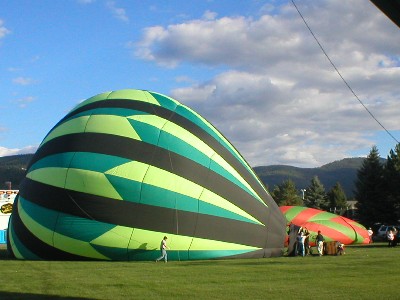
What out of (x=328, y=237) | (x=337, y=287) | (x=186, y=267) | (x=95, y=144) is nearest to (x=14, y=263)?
(x=95, y=144)

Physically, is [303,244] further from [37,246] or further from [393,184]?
[393,184]

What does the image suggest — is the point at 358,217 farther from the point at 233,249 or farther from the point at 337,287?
the point at 337,287

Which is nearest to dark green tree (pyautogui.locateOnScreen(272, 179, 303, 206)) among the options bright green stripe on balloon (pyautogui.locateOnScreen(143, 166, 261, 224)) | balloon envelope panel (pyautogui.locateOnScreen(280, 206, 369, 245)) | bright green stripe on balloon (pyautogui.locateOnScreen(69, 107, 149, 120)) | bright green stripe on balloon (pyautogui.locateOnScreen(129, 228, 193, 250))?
balloon envelope panel (pyautogui.locateOnScreen(280, 206, 369, 245))

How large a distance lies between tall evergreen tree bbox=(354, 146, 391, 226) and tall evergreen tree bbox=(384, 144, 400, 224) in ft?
1.40

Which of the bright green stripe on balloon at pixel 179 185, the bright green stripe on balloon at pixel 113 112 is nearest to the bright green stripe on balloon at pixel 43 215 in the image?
the bright green stripe on balloon at pixel 179 185

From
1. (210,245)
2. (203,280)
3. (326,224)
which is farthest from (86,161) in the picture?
(326,224)

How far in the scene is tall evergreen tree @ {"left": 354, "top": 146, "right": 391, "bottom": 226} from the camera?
53.1 m

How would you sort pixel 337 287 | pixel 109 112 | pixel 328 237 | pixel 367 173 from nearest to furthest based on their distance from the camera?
pixel 337 287 → pixel 109 112 → pixel 328 237 → pixel 367 173

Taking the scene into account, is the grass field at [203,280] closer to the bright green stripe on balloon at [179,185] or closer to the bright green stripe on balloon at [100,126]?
the bright green stripe on balloon at [179,185]

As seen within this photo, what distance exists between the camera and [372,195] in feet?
175

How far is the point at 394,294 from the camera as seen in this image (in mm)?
11203

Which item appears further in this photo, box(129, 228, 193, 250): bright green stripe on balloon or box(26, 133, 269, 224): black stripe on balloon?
box(26, 133, 269, 224): black stripe on balloon

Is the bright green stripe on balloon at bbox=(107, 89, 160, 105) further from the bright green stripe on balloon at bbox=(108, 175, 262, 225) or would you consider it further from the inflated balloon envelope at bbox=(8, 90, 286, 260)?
the bright green stripe on balloon at bbox=(108, 175, 262, 225)

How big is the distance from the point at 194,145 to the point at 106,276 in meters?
6.53
